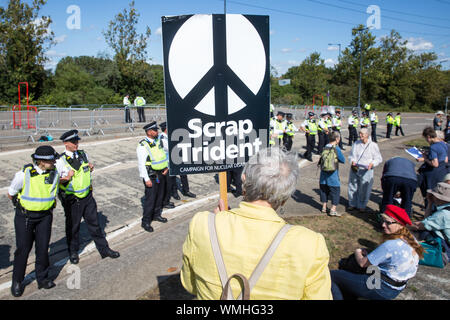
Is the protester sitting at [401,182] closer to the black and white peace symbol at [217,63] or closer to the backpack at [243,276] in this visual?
the black and white peace symbol at [217,63]

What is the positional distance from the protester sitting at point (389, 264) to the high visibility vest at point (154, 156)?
135 inches

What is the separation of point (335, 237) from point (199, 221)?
14.3ft

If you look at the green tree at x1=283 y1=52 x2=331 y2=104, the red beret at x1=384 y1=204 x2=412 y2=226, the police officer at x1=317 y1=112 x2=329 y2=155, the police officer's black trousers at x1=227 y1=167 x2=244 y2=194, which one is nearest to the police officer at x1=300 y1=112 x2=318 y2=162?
the police officer at x1=317 y1=112 x2=329 y2=155

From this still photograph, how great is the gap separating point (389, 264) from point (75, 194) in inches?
155

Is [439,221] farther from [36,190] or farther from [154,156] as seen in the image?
[36,190]

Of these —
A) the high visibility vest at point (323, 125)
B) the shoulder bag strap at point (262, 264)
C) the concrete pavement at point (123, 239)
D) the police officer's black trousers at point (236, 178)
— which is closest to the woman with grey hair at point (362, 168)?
the concrete pavement at point (123, 239)

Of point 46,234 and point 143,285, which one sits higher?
point 46,234

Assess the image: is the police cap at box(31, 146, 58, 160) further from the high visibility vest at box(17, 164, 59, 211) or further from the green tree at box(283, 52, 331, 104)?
the green tree at box(283, 52, 331, 104)

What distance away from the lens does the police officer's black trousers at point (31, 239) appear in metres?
A: 3.85

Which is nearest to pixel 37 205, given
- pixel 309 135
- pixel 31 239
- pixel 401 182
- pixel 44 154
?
pixel 31 239

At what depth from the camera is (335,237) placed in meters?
5.43
